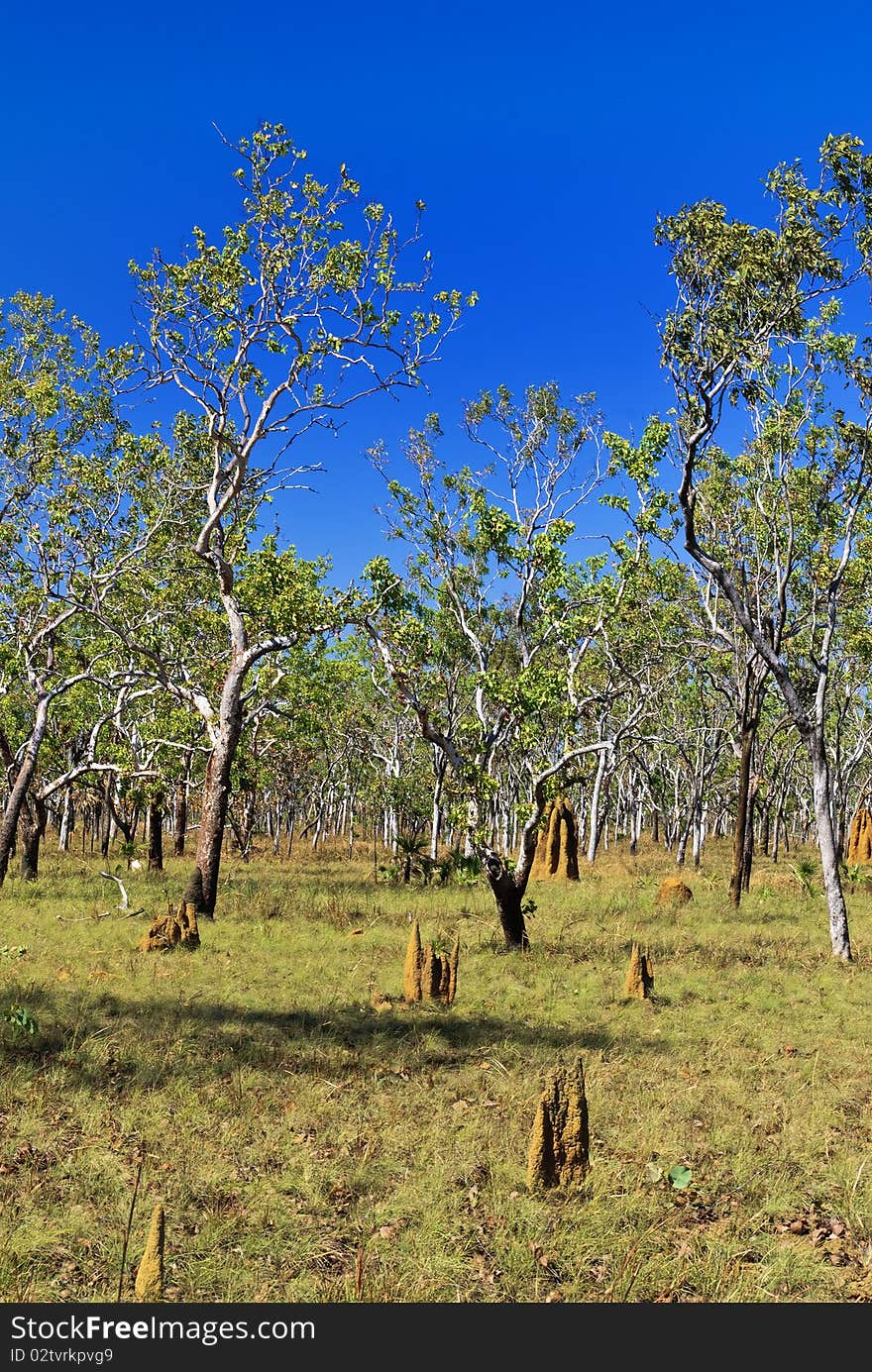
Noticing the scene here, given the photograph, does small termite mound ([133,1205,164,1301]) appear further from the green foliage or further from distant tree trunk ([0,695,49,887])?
distant tree trunk ([0,695,49,887])

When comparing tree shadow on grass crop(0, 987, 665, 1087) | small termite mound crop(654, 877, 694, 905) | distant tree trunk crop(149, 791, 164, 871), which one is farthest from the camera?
distant tree trunk crop(149, 791, 164, 871)

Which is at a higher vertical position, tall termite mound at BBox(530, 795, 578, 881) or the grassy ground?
tall termite mound at BBox(530, 795, 578, 881)

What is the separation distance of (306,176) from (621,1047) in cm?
1969

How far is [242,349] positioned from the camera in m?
20.4

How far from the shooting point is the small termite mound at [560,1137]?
7.89 m

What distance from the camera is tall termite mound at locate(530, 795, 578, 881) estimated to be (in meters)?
29.4

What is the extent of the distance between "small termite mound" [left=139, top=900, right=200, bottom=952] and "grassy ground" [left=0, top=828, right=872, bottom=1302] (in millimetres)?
369

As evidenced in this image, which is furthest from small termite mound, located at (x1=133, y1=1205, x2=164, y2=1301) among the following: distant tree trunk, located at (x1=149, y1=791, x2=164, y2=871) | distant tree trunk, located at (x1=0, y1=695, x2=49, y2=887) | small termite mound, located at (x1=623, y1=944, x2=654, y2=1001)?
distant tree trunk, located at (x1=149, y1=791, x2=164, y2=871)

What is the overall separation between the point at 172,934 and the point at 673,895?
14740mm

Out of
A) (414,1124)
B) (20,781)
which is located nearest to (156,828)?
(20,781)

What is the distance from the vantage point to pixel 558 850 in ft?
97.7

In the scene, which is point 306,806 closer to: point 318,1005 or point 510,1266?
point 318,1005

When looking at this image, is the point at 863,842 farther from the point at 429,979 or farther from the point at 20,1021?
the point at 20,1021

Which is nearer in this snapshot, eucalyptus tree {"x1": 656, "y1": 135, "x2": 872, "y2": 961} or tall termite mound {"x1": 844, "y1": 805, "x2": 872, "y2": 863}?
eucalyptus tree {"x1": 656, "y1": 135, "x2": 872, "y2": 961}
